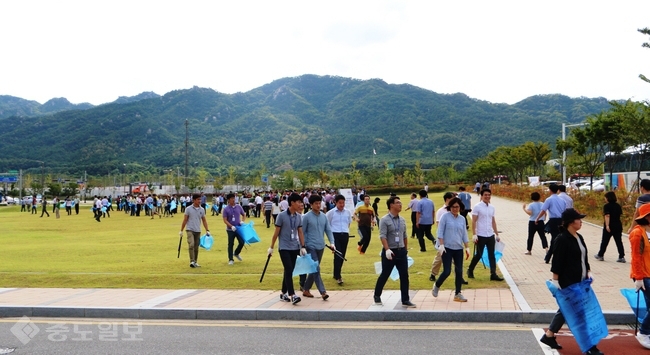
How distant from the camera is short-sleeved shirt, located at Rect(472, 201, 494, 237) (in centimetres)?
1055

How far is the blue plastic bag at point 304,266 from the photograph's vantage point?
8.79m

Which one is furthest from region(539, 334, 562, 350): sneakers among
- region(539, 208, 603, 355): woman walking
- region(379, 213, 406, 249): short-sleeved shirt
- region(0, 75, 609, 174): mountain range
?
region(0, 75, 609, 174): mountain range

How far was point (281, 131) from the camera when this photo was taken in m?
159

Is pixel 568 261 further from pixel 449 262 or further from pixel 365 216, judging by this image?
pixel 365 216

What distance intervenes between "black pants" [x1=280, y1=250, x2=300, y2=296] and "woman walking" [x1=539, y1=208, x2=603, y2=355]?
3.94 meters

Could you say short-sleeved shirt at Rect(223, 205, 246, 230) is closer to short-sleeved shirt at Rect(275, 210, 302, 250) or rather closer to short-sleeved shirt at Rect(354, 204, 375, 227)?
short-sleeved shirt at Rect(354, 204, 375, 227)

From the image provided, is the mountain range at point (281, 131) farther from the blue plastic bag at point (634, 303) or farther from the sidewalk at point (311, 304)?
the blue plastic bag at point (634, 303)

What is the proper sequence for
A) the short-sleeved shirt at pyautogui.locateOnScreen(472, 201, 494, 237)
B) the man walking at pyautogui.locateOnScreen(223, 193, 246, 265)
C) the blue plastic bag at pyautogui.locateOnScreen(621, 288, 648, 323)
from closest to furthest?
the blue plastic bag at pyautogui.locateOnScreen(621, 288, 648, 323) < the short-sleeved shirt at pyautogui.locateOnScreen(472, 201, 494, 237) < the man walking at pyautogui.locateOnScreen(223, 193, 246, 265)

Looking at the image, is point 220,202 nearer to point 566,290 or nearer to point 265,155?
point 566,290

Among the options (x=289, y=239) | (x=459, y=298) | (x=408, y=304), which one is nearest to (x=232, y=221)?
(x=289, y=239)

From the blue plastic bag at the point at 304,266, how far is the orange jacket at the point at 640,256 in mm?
4476

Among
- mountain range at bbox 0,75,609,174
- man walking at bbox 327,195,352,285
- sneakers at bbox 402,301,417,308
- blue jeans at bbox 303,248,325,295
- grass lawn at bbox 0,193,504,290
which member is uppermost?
mountain range at bbox 0,75,609,174

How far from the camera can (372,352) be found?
250 inches

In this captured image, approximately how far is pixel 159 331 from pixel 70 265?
739cm
